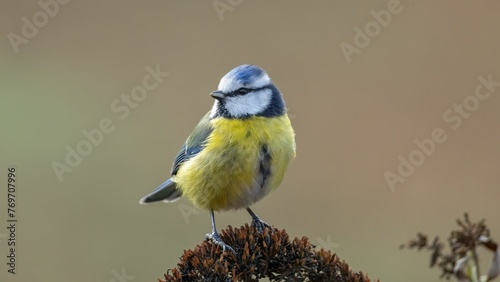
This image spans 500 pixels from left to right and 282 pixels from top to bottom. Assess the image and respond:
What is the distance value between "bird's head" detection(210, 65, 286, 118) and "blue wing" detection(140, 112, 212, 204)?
0.37ft

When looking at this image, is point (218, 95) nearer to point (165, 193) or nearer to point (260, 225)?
point (260, 225)

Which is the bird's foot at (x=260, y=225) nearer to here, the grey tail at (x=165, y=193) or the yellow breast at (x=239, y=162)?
the yellow breast at (x=239, y=162)

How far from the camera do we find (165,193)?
3.68 metres

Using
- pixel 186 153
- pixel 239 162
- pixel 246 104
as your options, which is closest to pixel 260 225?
pixel 239 162

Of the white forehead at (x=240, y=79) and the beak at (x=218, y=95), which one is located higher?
the white forehead at (x=240, y=79)

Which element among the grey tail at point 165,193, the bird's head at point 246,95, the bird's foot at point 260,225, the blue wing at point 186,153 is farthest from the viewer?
the grey tail at point 165,193

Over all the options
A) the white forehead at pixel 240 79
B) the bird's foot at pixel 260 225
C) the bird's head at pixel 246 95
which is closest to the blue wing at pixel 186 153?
the bird's head at pixel 246 95

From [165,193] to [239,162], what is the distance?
31.3 inches

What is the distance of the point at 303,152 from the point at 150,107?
5.29ft

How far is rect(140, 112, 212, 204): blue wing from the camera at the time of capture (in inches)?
129

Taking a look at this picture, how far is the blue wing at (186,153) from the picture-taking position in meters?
3.28

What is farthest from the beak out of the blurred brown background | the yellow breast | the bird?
the blurred brown background

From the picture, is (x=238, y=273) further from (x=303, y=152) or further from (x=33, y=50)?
(x=33, y=50)

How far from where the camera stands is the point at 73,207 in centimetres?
589
